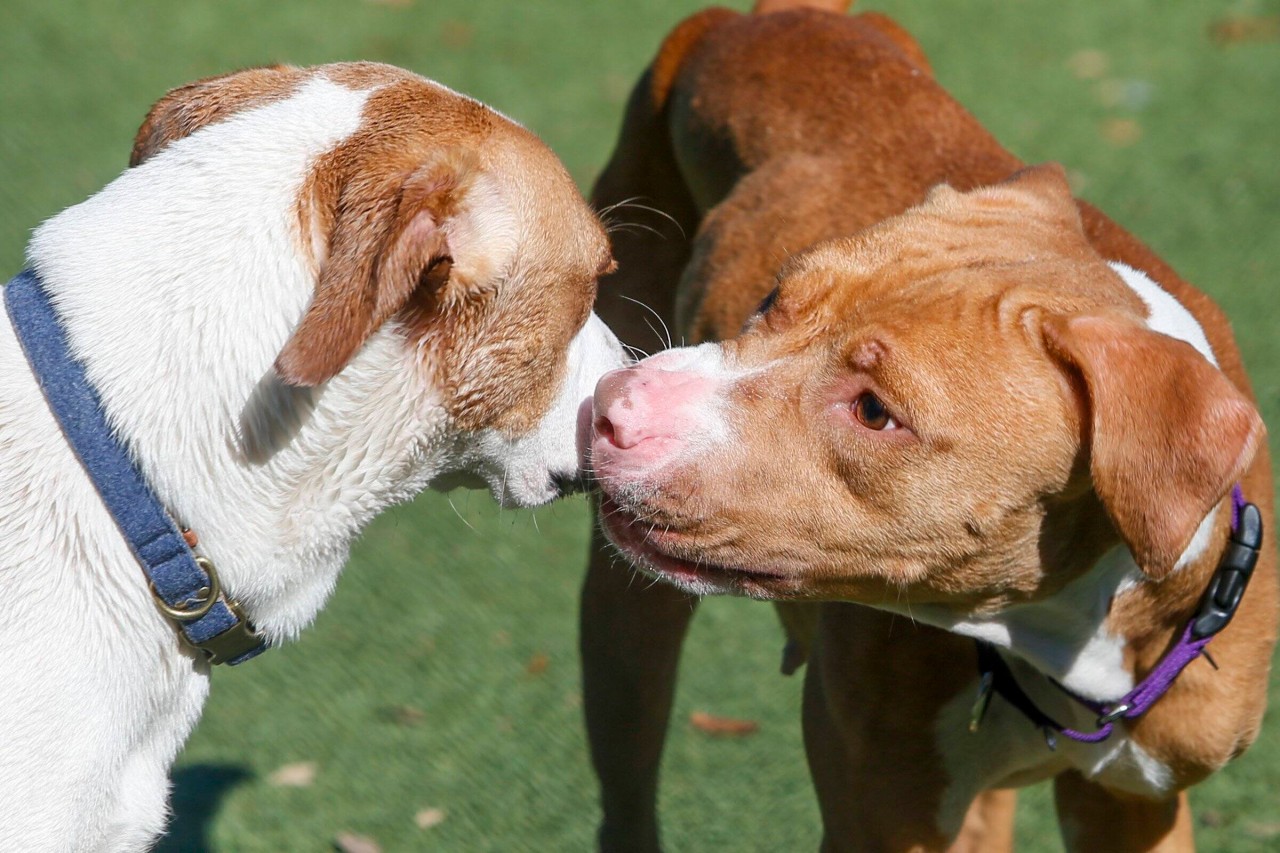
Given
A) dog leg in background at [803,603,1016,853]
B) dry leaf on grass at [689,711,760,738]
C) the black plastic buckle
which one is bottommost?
dry leaf on grass at [689,711,760,738]

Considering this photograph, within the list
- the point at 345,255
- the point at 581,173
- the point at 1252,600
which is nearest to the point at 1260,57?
the point at 581,173

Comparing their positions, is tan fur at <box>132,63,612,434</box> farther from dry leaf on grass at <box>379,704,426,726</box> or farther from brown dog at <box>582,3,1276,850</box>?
dry leaf on grass at <box>379,704,426,726</box>

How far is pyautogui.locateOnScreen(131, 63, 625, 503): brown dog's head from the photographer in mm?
2730

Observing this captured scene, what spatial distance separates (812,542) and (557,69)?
740cm

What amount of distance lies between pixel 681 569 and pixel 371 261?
0.96 meters

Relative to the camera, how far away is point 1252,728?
3.46m

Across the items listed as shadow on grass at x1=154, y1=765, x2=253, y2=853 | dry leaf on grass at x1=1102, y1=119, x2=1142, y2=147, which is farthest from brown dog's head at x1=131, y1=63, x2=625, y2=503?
dry leaf on grass at x1=1102, y1=119, x2=1142, y2=147

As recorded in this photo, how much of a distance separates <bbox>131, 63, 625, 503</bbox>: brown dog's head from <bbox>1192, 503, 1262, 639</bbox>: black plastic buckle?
1426 millimetres

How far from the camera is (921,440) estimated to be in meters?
2.90

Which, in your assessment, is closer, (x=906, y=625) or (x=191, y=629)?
(x=191, y=629)

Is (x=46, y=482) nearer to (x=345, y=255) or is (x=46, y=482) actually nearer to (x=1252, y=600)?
(x=345, y=255)

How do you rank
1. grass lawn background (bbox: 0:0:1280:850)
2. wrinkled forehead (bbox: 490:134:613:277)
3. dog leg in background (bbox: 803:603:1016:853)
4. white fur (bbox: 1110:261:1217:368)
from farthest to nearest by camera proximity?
1. grass lawn background (bbox: 0:0:1280:850)
2. dog leg in background (bbox: 803:603:1016:853)
3. white fur (bbox: 1110:261:1217:368)
4. wrinkled forehead (bbox: 490:134:613:277)

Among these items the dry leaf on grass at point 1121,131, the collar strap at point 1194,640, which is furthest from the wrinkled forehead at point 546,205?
the dry leaf on grass at point 1121,131

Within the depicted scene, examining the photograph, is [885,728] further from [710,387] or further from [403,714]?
[403,714]
